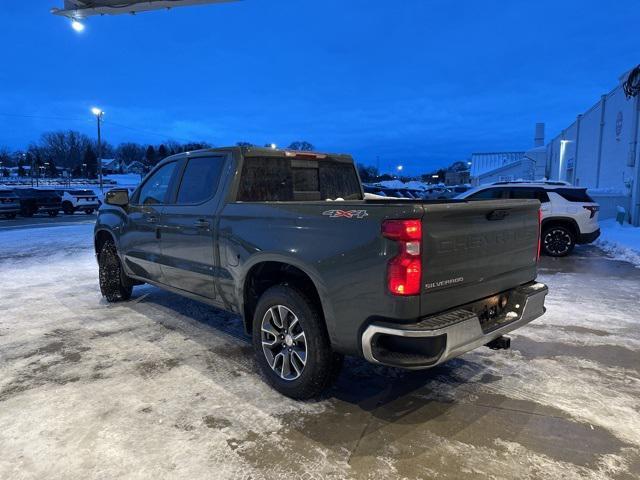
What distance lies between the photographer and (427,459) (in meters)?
2.82

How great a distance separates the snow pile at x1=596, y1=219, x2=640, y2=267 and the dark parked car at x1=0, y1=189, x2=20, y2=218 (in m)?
26.1

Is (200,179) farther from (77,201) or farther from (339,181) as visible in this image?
(77,201)

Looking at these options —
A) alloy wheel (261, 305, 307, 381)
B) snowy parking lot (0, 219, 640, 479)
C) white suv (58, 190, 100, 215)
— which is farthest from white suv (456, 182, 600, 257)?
white suv (58, 190, 100, 215)

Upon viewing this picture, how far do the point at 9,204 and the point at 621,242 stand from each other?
26557mm

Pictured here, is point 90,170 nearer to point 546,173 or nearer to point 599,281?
point 546,173

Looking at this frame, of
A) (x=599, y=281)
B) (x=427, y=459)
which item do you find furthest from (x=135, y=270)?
(x=599, y=281)

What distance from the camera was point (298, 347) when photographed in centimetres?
353

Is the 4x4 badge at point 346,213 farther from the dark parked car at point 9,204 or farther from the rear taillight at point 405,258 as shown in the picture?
the dark parked car at point 9,204

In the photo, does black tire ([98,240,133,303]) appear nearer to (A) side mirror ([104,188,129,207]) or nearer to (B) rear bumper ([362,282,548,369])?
(A) side mirror ([104,188,129,207])

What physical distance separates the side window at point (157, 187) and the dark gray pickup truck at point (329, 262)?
0.03 metres

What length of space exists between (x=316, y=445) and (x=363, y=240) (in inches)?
53.9

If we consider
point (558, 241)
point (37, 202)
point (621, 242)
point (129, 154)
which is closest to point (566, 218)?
point (558, 241)

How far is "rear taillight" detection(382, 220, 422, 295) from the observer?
9.13ft

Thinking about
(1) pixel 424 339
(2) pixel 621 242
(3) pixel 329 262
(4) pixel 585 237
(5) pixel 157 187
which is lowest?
(2) pixel 621 242
